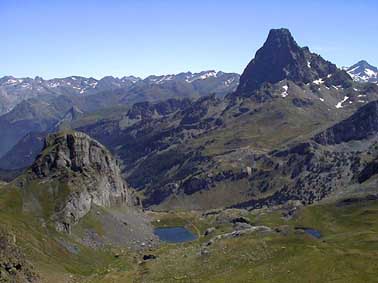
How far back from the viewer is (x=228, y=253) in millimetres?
198500

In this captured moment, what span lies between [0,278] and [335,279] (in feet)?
310

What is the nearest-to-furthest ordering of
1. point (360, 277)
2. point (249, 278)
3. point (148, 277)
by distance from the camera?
1. point (360, 277)
2. point (249, 278)
3. point (148, 277)

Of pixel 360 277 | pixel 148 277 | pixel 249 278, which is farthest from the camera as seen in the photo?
pixel 148 277

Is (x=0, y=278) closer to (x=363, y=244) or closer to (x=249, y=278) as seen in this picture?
(x=249, y=278)

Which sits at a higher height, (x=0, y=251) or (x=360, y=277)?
(x=0, y=251)

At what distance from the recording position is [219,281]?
567 feet

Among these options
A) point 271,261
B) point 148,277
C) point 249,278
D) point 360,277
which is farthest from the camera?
point 148,277

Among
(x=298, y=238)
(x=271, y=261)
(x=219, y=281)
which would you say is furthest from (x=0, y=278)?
(x=298, y=238)

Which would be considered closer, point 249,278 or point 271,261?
point 249,278

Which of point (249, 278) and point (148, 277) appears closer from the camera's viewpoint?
point (249, 278)

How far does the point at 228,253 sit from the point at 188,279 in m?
23.4

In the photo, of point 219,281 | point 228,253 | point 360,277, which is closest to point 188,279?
point 219,281

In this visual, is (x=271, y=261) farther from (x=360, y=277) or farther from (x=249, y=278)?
(x=360, y=277)

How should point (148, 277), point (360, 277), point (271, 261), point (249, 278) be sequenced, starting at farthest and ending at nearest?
point (148, 277) → point (271, 261) → point (249, 278) → point (360, 277)
